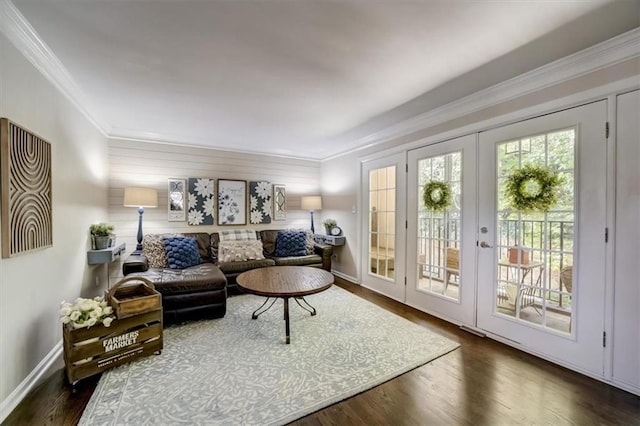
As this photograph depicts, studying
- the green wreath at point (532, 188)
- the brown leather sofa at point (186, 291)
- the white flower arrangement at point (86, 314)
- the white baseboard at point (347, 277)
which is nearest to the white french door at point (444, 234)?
the green wreath at point (532, 188)

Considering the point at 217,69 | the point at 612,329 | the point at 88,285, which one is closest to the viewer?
the point at 612,329

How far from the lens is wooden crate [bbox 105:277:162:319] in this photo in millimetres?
2105

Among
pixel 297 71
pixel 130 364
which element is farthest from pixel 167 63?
pixel 130 364

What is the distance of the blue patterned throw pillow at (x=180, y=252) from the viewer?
3580mm

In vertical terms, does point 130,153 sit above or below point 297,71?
below

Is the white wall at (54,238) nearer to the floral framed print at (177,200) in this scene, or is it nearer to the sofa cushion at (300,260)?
the floral framed print at (177,200)

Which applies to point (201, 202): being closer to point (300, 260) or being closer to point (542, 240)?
point (300, 260)

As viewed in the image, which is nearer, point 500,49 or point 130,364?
point 500,49

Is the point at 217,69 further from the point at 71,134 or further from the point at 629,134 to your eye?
the point at 629,134

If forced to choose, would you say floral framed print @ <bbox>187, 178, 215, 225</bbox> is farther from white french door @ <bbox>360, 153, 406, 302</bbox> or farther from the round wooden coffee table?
white french door @ <bbox>360, 153, 406, 302</bbox>

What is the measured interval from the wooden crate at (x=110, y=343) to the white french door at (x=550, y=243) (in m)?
3.11

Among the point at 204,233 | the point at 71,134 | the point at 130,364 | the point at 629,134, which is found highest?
the point at 71,134

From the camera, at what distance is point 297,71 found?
2.33 m

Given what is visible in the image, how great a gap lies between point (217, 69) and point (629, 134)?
3.16 metres
